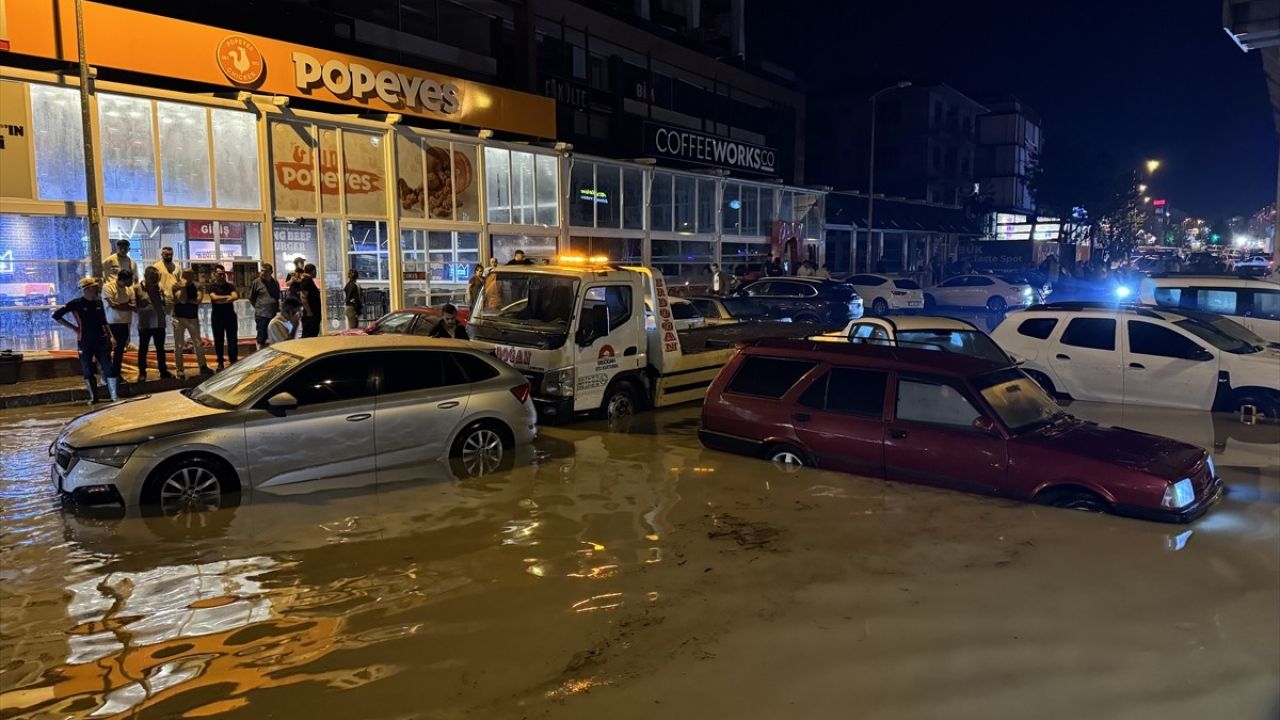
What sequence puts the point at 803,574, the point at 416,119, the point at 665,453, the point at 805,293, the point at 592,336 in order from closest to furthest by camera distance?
the point at 803,574 → the point at 665,453 → the point at 592,336 → the point at 416,119 → the point at 805,293

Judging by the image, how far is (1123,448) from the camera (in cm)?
736

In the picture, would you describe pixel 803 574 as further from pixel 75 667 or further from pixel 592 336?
pixel 592 336

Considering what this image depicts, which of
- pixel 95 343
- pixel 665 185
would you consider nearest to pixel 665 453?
pixel 95 343

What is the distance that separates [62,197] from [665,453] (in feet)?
42.2

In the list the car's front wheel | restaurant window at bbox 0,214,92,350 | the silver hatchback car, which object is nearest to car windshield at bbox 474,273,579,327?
the silver hatchback car

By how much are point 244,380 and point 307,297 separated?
25.7 ft

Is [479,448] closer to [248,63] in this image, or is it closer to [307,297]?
[307,297]

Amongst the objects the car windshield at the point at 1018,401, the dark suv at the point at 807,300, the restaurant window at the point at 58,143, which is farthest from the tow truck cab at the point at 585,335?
the dark suv at the point at 807,300

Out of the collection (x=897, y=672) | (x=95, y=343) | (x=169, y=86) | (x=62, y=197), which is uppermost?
(x=169, y=86)

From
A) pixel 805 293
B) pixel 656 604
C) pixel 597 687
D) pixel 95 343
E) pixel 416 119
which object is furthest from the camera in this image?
pixel 805 293

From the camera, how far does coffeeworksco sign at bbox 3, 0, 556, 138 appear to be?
15117 millimetres

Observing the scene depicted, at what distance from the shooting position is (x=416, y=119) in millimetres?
22109

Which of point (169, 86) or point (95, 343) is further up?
point (169, 86)

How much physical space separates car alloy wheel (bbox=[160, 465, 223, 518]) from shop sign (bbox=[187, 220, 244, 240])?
11934 millimetres
